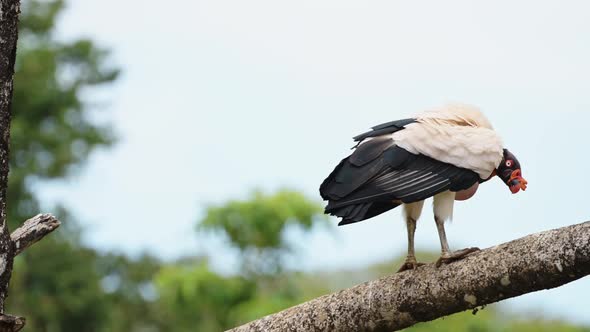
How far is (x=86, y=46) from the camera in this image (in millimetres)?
28938

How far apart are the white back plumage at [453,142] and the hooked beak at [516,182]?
0.18 m

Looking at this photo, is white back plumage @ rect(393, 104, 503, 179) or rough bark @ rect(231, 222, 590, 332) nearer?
rough bark @ rect(231, 222, 590, 332)

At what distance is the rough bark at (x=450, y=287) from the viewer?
445cm

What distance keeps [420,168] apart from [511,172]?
630mm

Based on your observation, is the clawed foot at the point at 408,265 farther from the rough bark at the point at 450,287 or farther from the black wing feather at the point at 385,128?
the black wing feather at the point at 385,128

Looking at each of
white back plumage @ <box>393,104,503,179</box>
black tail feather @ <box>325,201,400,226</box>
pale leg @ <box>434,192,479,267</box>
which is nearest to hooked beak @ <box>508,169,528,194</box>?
white back plumage @ <box>393,104,503,179</box>

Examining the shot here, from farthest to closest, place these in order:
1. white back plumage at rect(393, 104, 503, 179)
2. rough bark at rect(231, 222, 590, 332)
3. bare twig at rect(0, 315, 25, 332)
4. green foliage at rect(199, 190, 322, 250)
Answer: green foliage at rect(199, 190, 322, 250)
white back plumage at rect(393, 104, 503, 179)
bare twig at rect(0, 315, 25, 332)
rough bark at rect(231, 222, 590, 332)

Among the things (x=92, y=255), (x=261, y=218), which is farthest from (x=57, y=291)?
(x=261, y=218)

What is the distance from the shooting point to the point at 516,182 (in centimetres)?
571

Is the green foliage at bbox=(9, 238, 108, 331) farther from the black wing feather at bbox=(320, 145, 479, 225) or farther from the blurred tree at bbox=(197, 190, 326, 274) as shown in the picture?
the black wing feather at bbox=(320, 145, 479, 225)

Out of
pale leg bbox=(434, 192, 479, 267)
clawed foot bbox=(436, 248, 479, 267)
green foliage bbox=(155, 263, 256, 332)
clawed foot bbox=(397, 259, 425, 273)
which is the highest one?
green foliage bbox=(155, 263, 256, 332)

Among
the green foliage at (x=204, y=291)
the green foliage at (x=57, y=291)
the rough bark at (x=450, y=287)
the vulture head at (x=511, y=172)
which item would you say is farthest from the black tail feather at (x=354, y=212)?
the green foliage at (x=57, y=291)

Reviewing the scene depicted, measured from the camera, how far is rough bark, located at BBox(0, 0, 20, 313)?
16.2 ft

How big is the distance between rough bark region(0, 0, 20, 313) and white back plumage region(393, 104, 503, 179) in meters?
1.90
